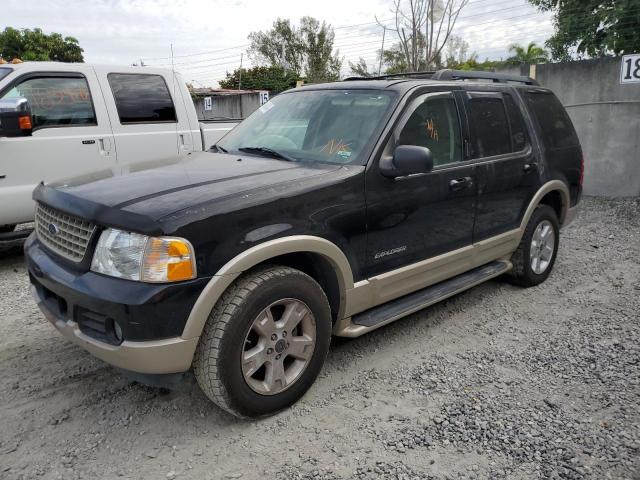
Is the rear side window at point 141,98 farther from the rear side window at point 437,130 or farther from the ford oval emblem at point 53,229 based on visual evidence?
the rear side window at point 437,130

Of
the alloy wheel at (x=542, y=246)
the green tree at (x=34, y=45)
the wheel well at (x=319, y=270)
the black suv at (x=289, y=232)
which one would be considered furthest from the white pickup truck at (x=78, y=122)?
the green tree at (x=34, y=45)

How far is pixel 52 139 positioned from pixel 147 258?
383cm

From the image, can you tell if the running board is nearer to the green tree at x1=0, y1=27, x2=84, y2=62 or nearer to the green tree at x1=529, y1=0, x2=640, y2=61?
the green tree at x1=529, y1=0, x2=640, y2=61

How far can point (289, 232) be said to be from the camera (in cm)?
288

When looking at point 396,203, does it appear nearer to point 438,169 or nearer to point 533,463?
point 438,169

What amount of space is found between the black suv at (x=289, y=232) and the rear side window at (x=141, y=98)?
2.45 meters

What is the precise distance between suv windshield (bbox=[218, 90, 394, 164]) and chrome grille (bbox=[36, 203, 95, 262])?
138cm

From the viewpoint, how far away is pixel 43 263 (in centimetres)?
298

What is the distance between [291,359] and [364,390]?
53cm

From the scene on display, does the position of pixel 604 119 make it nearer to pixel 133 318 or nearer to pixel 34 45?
pixel 133 318

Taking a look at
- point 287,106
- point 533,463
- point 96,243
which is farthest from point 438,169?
point 96,243

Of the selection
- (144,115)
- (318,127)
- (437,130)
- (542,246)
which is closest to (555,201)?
(542,246)

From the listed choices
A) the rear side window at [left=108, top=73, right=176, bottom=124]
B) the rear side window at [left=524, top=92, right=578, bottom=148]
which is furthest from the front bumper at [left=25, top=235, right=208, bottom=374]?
the rear side window at [left=108, top=73, right=176, bottom=124]

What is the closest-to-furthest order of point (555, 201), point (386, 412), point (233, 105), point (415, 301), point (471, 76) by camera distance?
point (386, 412) → point (415, 301) → point (471, 76) → point (555, 201) → point (233, 105)
